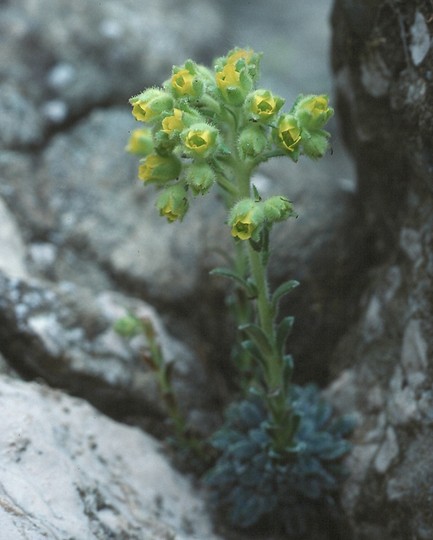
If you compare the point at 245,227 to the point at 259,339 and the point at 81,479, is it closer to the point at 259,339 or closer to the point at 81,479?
the point at 259,339

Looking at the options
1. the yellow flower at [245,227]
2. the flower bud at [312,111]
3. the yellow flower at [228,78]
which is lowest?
the yellow flower at [245,227]

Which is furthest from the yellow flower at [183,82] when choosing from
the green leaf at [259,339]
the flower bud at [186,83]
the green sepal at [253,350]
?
the green sepal at [253,350]

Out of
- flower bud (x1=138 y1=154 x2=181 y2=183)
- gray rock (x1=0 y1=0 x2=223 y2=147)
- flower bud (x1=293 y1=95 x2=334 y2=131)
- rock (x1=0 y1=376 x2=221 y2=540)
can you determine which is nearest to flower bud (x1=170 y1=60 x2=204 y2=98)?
flower bud (x1=138 y1=154 x2=181 y2=183)

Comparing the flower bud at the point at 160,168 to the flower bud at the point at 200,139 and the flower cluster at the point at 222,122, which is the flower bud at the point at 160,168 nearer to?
the flower cluster at the point at 222,122

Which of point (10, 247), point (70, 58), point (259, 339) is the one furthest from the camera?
point (70, 58)

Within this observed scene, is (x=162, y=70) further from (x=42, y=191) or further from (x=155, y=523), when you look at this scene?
(x=155, y=523)

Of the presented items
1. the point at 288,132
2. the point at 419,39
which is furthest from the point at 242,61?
the point at 419,39

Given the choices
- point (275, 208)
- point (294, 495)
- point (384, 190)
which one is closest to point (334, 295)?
point (384, 190)

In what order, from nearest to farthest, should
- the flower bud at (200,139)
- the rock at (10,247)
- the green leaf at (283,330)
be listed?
the flower bud at (200,139)
the green leaf at (283,330)
the rock at (10,247)
